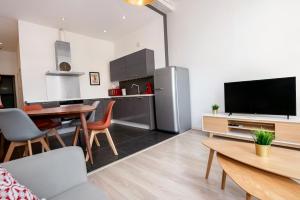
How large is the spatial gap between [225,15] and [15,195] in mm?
3671

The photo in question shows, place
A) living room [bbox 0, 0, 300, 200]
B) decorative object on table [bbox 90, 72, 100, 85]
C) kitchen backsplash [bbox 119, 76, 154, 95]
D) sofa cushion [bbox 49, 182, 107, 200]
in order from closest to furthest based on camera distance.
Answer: sofa cushion [bbox 49, 182, 107, 200]
living room [bbox 0, 0, 300, 200]
kitchen backsplash [bbox 119, 76, 154, 95]
decorative object on table [bbox 90, 72, 100, 85]

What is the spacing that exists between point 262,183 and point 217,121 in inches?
77.8

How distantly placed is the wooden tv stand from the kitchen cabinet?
1.33 metres

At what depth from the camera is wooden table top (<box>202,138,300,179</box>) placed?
3.34ft

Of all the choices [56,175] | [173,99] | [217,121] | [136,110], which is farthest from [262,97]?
[56,175]

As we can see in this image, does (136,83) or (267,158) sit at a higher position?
(136,83)

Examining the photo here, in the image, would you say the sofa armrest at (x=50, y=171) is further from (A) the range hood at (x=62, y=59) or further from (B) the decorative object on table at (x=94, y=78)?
(B) the decorative object on table at (x=94, y=78)

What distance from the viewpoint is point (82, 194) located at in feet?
2.71

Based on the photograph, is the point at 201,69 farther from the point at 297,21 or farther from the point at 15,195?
the point at 15,195

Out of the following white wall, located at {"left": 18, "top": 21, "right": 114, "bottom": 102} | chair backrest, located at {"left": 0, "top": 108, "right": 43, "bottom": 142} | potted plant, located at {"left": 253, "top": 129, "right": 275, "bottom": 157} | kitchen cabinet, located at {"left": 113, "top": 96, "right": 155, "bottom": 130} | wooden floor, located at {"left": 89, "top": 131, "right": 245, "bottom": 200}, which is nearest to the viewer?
potted plant, located at {"left": 253, "top": 129, "right": 275, "bottom": 157}

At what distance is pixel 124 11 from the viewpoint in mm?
3625

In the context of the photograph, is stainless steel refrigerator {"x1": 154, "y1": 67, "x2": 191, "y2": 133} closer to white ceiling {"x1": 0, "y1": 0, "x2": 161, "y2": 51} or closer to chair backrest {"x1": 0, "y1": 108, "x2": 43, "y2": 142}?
white ceiling {"x1": 0, "y1": 0, "x2": 161, "y2": 51}

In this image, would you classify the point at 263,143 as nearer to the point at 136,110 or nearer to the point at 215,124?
the point at 215,124

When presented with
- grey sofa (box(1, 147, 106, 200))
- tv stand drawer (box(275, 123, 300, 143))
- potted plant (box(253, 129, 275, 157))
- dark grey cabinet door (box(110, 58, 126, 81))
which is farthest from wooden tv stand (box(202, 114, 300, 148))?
dark grey cabinet door (box(110, 58, 126, 81))
